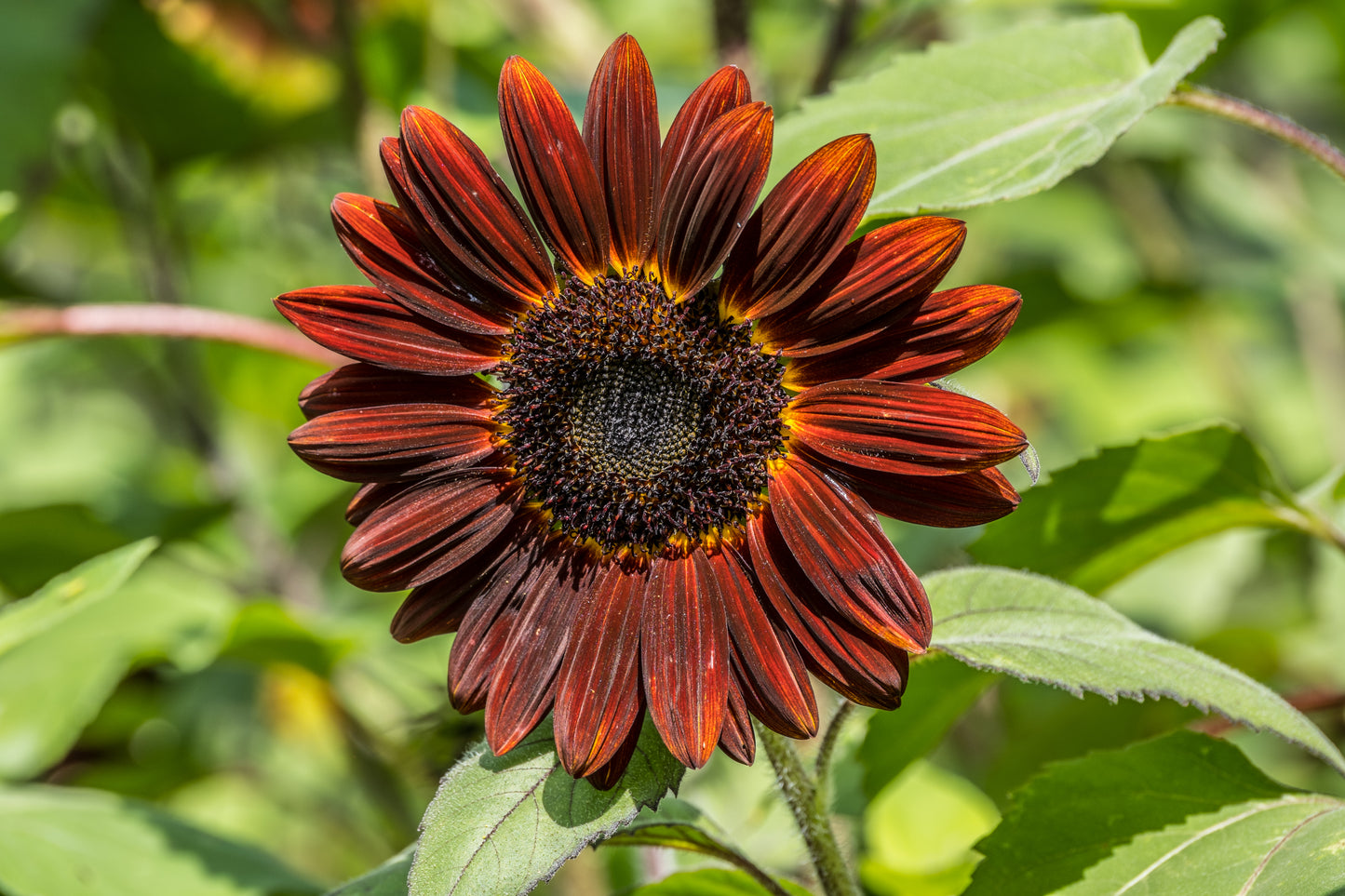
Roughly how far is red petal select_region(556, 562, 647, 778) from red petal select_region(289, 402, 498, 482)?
5.1 inches

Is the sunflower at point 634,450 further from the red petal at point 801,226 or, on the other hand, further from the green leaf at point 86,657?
the green leaf at point 86,657

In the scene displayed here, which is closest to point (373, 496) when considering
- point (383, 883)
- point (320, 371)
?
point (383, 883)

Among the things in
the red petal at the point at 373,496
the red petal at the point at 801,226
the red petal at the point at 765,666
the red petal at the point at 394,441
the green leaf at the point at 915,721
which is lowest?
the green leaf at the point at 915,721

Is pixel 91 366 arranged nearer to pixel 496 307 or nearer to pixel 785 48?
pixel 785 48

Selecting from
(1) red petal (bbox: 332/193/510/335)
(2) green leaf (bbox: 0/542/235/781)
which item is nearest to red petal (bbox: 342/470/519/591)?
(1) red petal (bbox: 332/193/510/335)

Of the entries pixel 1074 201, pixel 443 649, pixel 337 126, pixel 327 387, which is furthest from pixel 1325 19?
pixel 327 387

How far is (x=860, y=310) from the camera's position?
0.77 metres

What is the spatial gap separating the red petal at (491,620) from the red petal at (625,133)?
229 millimetres

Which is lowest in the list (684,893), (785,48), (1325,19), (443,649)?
(684,893)

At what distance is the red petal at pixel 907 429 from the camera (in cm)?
73

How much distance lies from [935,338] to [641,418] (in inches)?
9.4

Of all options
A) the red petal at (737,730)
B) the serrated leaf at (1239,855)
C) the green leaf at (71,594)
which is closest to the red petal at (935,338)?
the red petal at (737,730)

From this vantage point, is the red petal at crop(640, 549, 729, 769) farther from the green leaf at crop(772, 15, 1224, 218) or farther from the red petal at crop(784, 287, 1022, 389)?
the green leaf at crop(772, 15, 1224, 218)

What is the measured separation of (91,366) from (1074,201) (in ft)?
7.42
